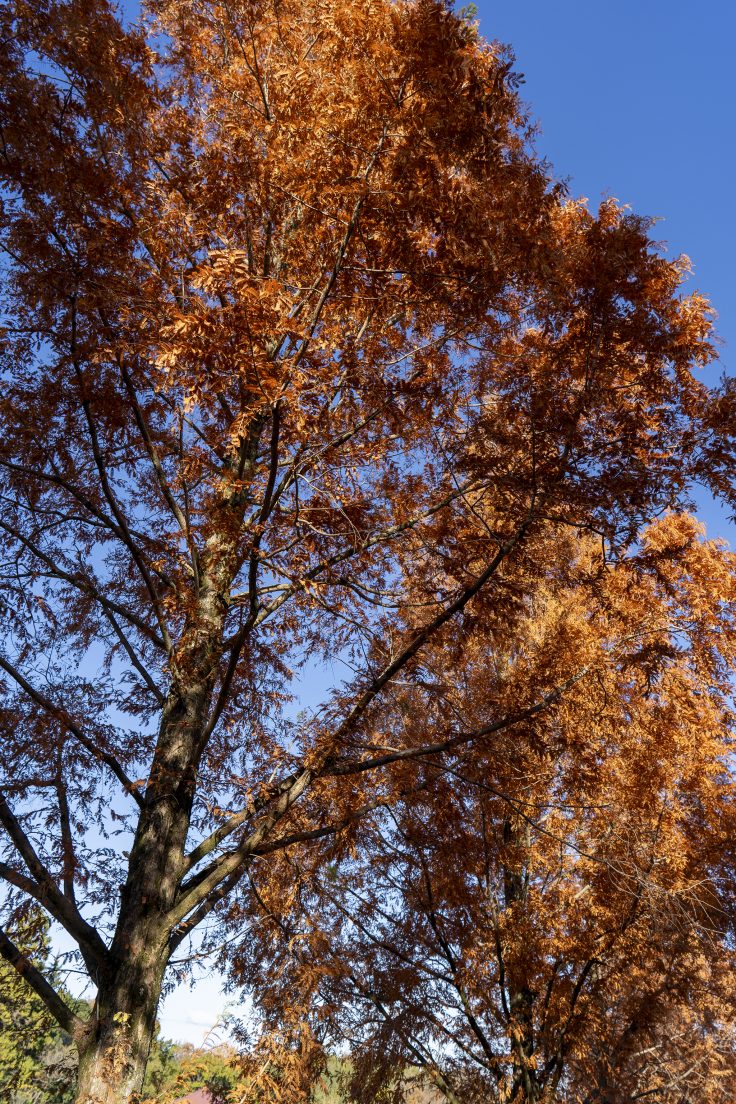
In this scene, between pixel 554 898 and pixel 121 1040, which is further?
pixel 554 898

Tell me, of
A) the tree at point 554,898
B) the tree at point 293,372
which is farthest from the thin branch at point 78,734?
the tree at point 554,898

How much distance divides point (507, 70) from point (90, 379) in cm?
353

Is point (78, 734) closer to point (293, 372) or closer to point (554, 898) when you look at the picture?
point (293, 372)

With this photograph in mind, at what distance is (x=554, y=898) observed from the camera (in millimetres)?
8227

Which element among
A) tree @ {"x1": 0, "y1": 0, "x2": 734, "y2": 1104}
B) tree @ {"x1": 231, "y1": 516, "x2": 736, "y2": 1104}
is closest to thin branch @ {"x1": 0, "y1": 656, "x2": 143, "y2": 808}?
tree @ {"x1": 0, "y1": 0, "x2": 734, "y2": 1104}

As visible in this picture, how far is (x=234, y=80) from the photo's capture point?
5.59 m

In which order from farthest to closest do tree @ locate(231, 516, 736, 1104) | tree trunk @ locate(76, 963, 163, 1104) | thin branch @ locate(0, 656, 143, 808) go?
1. tree @ locate(231, 516, 736, 1104)
2. thin branch @ locate(0, 656, 143, 808)
3. tree trunk @ locate(76, 963, 163, 1104)

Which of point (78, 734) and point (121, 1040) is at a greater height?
point (78, 734)

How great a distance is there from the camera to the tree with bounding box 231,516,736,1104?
7.01 meters

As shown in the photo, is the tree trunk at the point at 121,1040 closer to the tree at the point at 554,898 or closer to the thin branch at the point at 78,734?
the thin branch at the point at 78,734

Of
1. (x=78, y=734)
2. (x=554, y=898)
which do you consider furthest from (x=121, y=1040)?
(x=554, y=898)

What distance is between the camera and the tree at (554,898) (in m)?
7.01

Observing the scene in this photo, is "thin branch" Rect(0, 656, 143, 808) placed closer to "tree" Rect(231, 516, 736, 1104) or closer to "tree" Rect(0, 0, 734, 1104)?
"tree" Rect(0, 0, 734, 1104)

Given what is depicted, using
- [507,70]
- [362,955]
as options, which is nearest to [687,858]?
[362,955]
